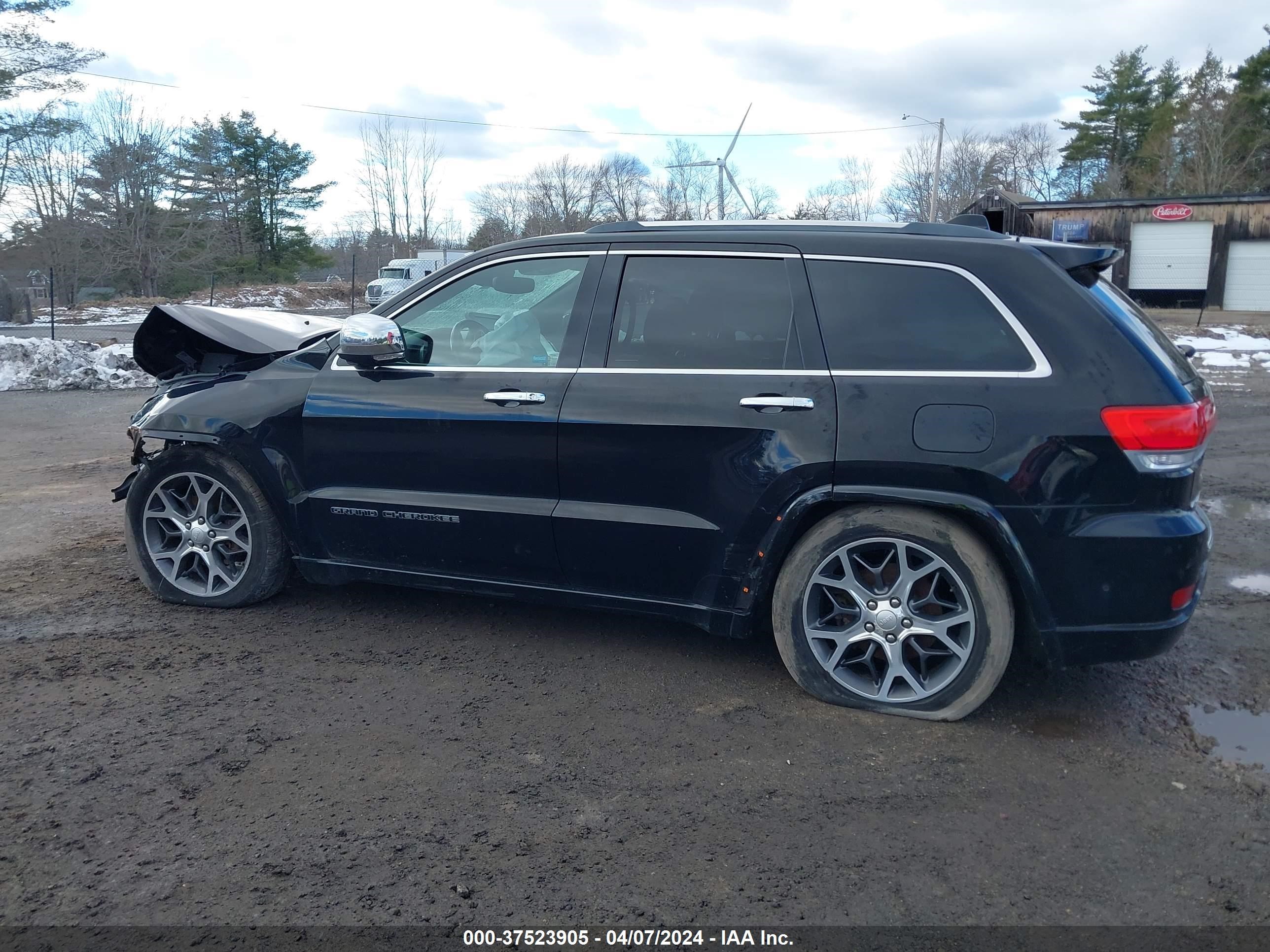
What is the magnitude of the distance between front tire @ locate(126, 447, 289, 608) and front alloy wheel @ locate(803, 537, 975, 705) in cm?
263

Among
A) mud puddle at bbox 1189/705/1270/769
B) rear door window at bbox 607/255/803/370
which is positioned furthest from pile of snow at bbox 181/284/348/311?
mud puddle at bbox 1189/705/1270/769

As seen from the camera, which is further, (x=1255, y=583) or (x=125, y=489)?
(x=1255, y=583)

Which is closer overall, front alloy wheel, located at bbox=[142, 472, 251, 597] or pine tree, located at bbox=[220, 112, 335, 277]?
front alloy wheel, located at bbox=[142, 472, 251, 597]

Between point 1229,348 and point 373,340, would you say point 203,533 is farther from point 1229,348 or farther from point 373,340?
point 1229,348

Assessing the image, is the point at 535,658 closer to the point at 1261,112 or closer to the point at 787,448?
the point at 787,448

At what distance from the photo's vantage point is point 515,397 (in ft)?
13.0

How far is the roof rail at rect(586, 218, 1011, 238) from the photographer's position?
372cm

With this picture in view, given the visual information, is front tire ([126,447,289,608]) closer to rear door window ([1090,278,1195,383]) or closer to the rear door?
the rear door

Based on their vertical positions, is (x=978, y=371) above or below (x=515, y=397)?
above

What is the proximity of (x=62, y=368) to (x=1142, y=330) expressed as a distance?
1500 cm

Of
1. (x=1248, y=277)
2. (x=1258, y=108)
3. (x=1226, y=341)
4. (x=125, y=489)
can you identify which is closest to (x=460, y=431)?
(x=125, y=489)

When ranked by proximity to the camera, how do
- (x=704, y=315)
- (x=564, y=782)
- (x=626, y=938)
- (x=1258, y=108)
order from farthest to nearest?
(x=1258, y=108)
(x=704, y=315)
(x=564, y=782)
(x=626, y=938)

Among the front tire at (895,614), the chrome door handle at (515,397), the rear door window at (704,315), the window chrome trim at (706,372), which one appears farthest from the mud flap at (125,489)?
the front tire at (895,614)

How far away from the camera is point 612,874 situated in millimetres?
2662
